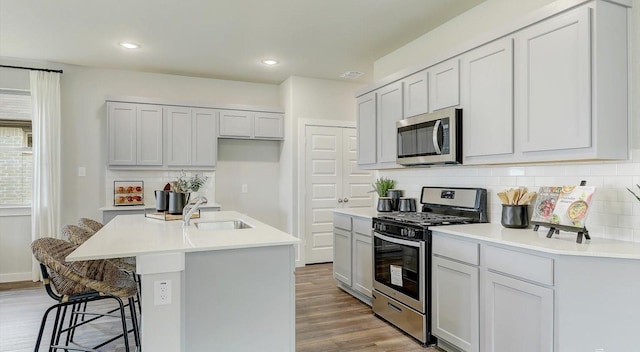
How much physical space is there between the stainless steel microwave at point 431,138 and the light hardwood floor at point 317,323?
1.44 metres

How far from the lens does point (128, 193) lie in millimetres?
4918

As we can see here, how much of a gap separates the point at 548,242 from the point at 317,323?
1.96 m

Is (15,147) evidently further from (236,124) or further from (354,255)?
(354,255)

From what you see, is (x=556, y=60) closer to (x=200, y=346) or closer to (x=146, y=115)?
(x=200, y=346)

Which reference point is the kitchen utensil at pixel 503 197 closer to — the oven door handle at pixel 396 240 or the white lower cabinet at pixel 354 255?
the oven door handle at pixel 396 240

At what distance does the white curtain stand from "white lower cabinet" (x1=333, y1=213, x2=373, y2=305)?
3394 mm

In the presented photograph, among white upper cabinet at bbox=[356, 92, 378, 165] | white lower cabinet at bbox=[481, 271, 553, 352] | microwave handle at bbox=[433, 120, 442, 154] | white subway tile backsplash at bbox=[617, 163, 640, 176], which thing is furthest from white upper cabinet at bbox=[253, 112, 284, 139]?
white subway tile backsplash at bbox=[617, 163, 640, 176]

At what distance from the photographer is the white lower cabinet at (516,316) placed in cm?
196

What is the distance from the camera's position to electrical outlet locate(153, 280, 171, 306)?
6.23 feet

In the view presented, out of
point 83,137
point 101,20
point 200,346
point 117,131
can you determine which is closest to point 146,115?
point 117,131

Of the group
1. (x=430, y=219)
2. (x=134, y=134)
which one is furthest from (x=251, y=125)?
(x=430, y=219)

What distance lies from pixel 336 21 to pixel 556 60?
191 centimetres

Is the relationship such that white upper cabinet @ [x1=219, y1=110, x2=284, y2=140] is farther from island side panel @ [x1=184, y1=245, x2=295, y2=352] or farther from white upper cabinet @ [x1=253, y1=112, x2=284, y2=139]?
island side panel @ [x1=184, y1=245, x2=295, y2=352]

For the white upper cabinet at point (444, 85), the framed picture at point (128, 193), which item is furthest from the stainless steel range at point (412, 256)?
the framed picture at point (128, 193)
